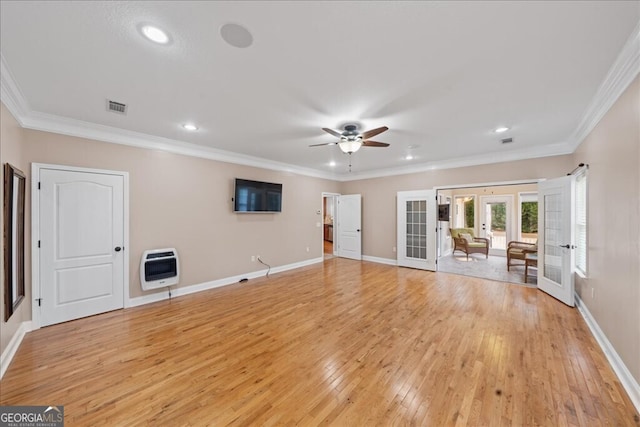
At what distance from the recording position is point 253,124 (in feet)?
11.2

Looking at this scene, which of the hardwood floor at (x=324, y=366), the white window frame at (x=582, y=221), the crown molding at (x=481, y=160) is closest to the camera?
the hardwood floor at (x=324, y=366)

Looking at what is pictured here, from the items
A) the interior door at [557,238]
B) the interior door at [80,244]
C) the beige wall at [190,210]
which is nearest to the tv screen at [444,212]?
the interior door at [557,238]

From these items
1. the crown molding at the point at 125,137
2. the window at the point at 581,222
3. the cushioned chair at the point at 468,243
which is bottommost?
the cushioned chair at the point at 468,243

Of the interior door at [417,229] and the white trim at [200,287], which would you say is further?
the interior door at [417,229]

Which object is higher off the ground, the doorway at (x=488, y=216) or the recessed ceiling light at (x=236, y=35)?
the recessed ceiling light at (x=236, y=35)

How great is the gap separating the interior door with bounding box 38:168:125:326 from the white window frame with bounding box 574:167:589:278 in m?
6.69

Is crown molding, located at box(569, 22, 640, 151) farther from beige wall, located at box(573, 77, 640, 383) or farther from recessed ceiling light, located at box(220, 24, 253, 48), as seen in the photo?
recessed ceiling light, located at box(220, 24, 253, 48)

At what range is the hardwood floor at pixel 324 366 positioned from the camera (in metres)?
1.76

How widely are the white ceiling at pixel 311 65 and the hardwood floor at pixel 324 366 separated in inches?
106

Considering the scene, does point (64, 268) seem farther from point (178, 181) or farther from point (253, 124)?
point (253, 124)

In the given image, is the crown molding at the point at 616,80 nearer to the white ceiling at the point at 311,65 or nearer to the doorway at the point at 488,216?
the white ceiling at the point at 311,65

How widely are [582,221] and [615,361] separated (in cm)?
221

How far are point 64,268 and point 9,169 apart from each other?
1445 mm

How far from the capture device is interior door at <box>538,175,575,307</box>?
3.72 m
